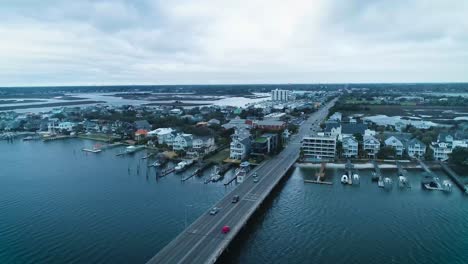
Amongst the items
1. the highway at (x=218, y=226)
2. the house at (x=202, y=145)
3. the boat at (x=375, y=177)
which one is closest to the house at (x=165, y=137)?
the house at (x=202, y=145)

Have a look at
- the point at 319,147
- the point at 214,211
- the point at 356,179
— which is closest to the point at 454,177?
the point at 356,179

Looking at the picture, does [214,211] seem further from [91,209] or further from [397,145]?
[397,145]

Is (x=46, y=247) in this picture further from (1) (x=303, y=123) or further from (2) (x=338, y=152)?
(1) (x=303, y=123)

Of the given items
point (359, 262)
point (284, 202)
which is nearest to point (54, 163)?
point (284, 202)

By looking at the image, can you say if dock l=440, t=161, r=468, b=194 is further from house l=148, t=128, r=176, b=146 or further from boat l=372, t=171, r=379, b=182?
house l=148, t=128, r=176, b=146

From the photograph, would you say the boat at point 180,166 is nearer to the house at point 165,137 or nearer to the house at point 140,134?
the house at point 165,137
